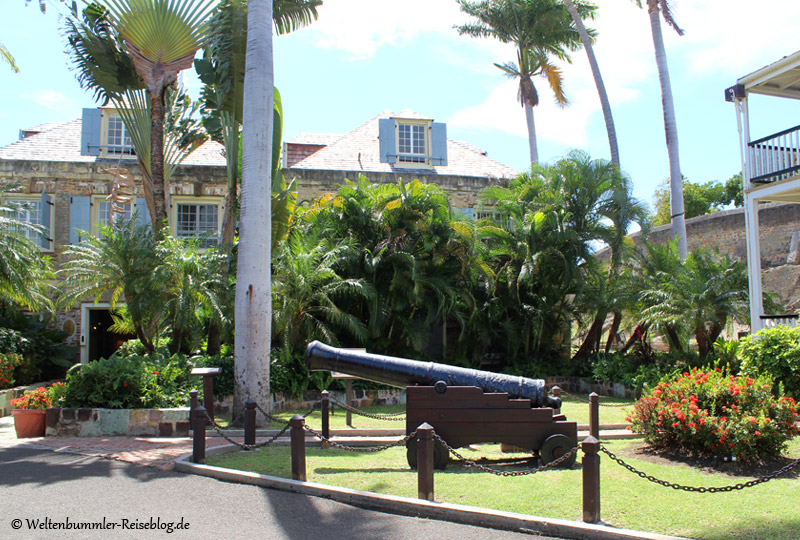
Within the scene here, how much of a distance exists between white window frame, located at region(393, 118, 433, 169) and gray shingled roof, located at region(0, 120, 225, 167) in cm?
578

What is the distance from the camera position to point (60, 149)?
2016 centimetres

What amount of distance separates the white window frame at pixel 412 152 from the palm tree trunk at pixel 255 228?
1077cm

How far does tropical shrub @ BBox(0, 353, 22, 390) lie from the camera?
1343 centimetres

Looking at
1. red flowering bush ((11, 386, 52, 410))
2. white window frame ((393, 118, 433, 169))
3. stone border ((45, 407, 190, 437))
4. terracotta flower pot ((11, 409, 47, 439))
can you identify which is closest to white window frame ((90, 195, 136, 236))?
white window frame ((393, 118, 433, 169))

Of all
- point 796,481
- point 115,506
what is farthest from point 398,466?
point 796,481

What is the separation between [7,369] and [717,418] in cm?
1344

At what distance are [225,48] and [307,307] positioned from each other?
5670 millimetres

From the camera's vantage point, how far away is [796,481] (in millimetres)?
6645

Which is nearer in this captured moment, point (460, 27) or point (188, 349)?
point (188, 349)

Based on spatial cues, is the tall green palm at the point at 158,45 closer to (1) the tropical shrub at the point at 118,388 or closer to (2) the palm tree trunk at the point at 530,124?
(1) the tropical shrub at the point at 118,388

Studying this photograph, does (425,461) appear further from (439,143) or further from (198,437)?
(439,143)

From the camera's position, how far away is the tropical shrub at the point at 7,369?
44.1ft

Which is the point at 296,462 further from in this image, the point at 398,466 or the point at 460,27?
the point at 460,27

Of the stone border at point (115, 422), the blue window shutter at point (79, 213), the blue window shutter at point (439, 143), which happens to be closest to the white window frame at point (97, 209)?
the blue window shutter at point (79, 213)
